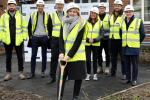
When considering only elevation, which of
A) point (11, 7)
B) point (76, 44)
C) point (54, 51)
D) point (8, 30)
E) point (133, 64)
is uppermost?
point (11, 7)

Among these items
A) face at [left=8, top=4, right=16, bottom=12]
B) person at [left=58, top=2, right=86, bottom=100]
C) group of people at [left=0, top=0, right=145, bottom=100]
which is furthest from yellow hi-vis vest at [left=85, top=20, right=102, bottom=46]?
face at [left=8, top=4, right=16, bottom=12]

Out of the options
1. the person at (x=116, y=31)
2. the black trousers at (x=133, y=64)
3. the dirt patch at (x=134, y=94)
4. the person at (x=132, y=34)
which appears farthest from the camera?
the person at (x=116, y=31)

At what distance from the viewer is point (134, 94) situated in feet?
17.1

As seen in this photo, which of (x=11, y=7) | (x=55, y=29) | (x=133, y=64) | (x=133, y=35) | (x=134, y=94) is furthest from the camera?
(x=11, y=7)

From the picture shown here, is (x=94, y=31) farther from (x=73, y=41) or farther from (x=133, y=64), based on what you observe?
(x=73, y=41)

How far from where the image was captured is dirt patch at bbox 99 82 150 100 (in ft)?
16.1

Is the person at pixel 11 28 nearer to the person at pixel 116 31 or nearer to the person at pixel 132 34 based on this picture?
the person at pixel 116 31

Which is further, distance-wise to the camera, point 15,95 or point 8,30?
point 8,30

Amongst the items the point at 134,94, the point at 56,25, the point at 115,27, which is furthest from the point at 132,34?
the point at 56,25

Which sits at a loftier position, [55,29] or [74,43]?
[55,29]

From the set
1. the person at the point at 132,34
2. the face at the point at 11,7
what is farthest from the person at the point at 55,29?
the person at the point at 132,34

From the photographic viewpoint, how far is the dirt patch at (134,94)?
4.91 meters

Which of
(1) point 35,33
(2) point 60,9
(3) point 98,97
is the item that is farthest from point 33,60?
(3) point 98,97

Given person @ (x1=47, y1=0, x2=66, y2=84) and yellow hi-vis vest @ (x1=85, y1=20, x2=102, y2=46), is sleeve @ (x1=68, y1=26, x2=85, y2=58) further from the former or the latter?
yellow hi-vis vest @ (x1=85, y1=20, x2=102, y2=46)
